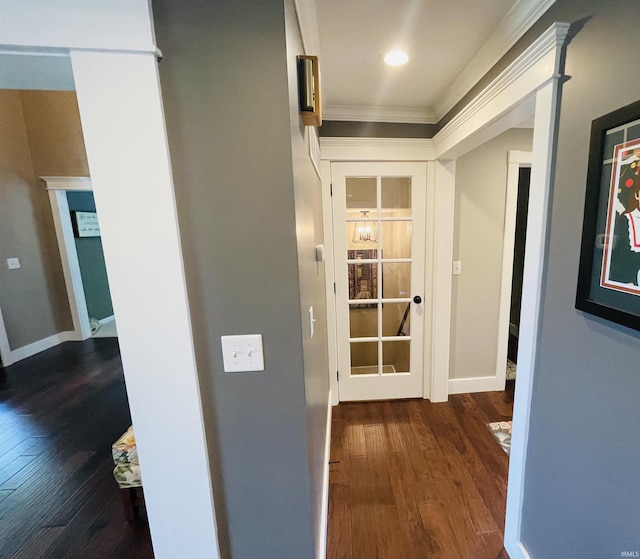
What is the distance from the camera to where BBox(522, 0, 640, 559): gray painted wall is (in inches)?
30.0

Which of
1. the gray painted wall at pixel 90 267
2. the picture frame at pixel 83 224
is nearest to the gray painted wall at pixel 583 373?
the gray painted wall at pixel 90 267

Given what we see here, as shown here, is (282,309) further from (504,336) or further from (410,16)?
(504,336)

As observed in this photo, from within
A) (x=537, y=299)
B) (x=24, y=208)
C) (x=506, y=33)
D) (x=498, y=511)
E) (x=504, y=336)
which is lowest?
(x=498, y=511)

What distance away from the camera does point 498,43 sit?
122 cm

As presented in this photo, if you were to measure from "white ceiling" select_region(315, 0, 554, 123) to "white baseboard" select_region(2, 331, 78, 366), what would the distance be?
4.62 metres

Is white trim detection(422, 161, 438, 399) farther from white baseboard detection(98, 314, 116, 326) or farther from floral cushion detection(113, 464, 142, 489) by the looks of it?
white baseboard detection(98, 314, 116, 326)

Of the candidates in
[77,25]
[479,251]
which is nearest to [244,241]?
[77,25]

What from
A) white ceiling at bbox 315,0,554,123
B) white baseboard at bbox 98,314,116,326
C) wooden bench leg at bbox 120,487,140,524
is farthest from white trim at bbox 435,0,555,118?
white baseboard at bbox 98,314,116,326

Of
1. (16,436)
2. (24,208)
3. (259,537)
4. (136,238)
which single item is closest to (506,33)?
(136,238)

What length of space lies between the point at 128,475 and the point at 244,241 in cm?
139

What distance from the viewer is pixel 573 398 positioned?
0.94m

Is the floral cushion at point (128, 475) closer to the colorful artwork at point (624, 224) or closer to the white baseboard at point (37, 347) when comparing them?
the colorful artwork at point (624, 224)

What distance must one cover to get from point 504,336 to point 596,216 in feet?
6.12

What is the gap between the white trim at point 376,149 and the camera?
199cm
